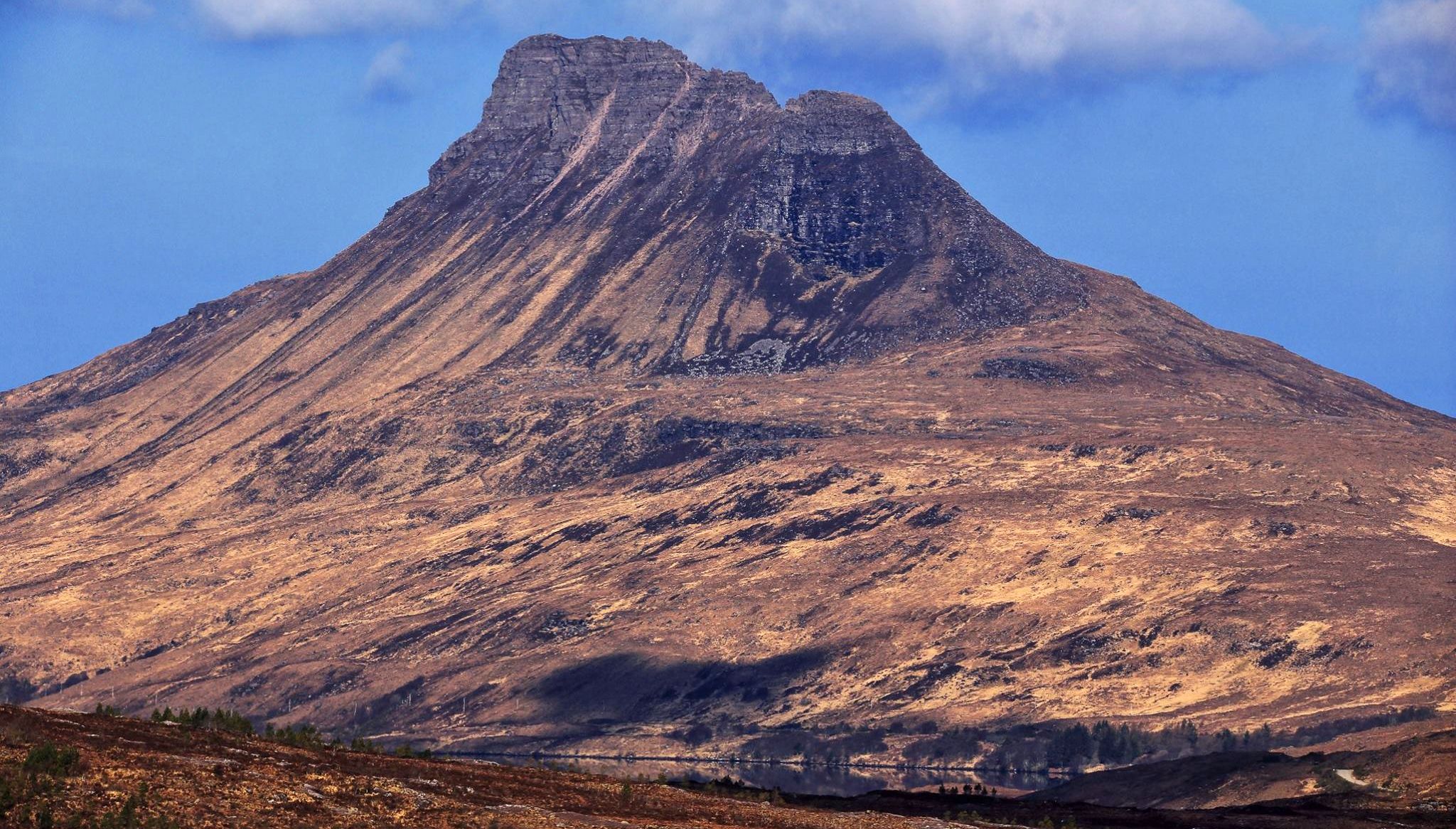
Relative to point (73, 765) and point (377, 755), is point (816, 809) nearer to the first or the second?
point (377, 755)

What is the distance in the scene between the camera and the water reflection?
151250 millimetres

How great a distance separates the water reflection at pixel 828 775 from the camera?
151250 millimetres

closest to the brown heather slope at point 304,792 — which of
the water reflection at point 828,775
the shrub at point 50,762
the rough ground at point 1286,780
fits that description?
the shrub at point 50,762

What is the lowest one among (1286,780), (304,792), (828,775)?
(1286,780)

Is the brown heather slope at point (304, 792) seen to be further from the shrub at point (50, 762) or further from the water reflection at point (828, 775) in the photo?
the water reflection at point (828, 775)

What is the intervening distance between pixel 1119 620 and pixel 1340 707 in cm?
3032

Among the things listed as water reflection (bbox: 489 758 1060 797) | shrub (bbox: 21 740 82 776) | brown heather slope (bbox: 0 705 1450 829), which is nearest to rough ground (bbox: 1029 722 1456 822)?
brown heather slope (bbox: 0 705 1450 829)

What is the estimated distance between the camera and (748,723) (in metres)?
191

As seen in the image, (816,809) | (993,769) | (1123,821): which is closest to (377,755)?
(816,809)

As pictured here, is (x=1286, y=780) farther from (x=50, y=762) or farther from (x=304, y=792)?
(x=50, y=762)

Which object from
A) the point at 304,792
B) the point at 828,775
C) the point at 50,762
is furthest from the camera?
the point at 828,775

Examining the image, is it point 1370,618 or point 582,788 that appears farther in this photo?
point 1370,618

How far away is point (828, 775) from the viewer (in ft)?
540

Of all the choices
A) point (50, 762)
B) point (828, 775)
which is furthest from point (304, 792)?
point (828, 775)
